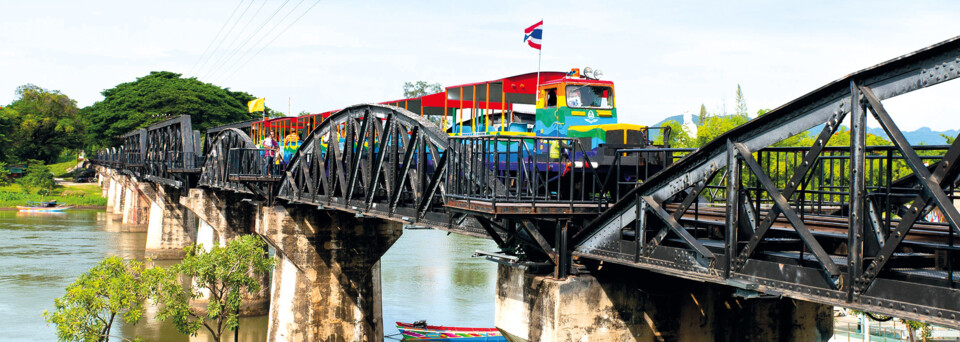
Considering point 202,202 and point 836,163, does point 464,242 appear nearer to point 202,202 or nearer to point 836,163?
point 202,202

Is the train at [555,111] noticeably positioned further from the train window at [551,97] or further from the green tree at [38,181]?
the green tree at [38,181]

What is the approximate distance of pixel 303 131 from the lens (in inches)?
1420

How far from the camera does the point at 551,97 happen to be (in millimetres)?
20766

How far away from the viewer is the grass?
10656 cm

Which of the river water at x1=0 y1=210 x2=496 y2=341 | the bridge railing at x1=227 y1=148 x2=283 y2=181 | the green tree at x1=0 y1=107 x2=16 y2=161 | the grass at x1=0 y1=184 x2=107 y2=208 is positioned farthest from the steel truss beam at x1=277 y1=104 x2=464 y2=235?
the green tree at x1=0 y1=107 x2=16 y2=161

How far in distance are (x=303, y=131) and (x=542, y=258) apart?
2326 cm

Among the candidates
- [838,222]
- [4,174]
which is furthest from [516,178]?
[4,174]

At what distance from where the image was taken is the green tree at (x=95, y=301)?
1017 inches

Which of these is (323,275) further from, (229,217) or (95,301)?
(229,217)

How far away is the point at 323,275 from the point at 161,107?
263 ft

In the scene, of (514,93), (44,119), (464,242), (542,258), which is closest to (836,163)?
(514,93)

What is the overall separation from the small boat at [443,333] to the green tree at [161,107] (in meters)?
73.0

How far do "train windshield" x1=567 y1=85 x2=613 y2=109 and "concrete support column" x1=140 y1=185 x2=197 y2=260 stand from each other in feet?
159

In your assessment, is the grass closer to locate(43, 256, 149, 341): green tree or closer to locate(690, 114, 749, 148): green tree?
locate(690, 114, 749, 148): green tree
